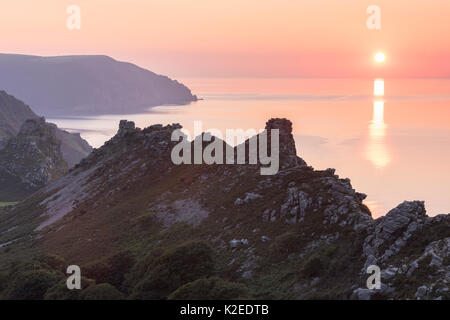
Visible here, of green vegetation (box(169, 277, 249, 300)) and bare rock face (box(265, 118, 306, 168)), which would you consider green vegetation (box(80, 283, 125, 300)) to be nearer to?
green vegetation (box(169, 277, 249, 300))

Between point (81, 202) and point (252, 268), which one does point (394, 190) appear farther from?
point (252, 268)

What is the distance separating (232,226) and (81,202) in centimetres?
5035

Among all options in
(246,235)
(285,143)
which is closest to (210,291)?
(246,235)

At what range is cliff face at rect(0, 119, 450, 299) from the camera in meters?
41.5

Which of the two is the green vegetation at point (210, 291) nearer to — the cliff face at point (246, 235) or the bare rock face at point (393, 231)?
the cliff face at point (246, 235)

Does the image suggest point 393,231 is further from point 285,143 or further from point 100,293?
point 285,143

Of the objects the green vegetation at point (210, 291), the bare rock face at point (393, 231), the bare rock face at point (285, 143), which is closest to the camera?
the green vegetation at point (210, 291)

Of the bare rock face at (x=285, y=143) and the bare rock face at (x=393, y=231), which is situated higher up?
the bare rock face at (x=285, y=143)

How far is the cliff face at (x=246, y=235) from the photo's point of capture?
41500mm

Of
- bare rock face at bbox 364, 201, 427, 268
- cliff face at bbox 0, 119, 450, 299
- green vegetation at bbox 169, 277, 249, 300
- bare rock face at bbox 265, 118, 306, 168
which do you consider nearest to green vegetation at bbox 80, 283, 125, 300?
cliff face at bbox 0, 119, 450, 299

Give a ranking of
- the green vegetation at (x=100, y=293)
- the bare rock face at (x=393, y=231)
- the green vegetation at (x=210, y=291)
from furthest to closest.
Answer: the green vegetation at (x=100, y=293) → the bare rock face at (x=393, y=231) → the green vegetation at (x=210, y=291)

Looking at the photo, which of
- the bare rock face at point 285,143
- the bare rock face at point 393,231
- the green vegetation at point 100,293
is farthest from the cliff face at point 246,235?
the green vegetation at point 100,293

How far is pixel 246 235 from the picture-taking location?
57656 millimetres
